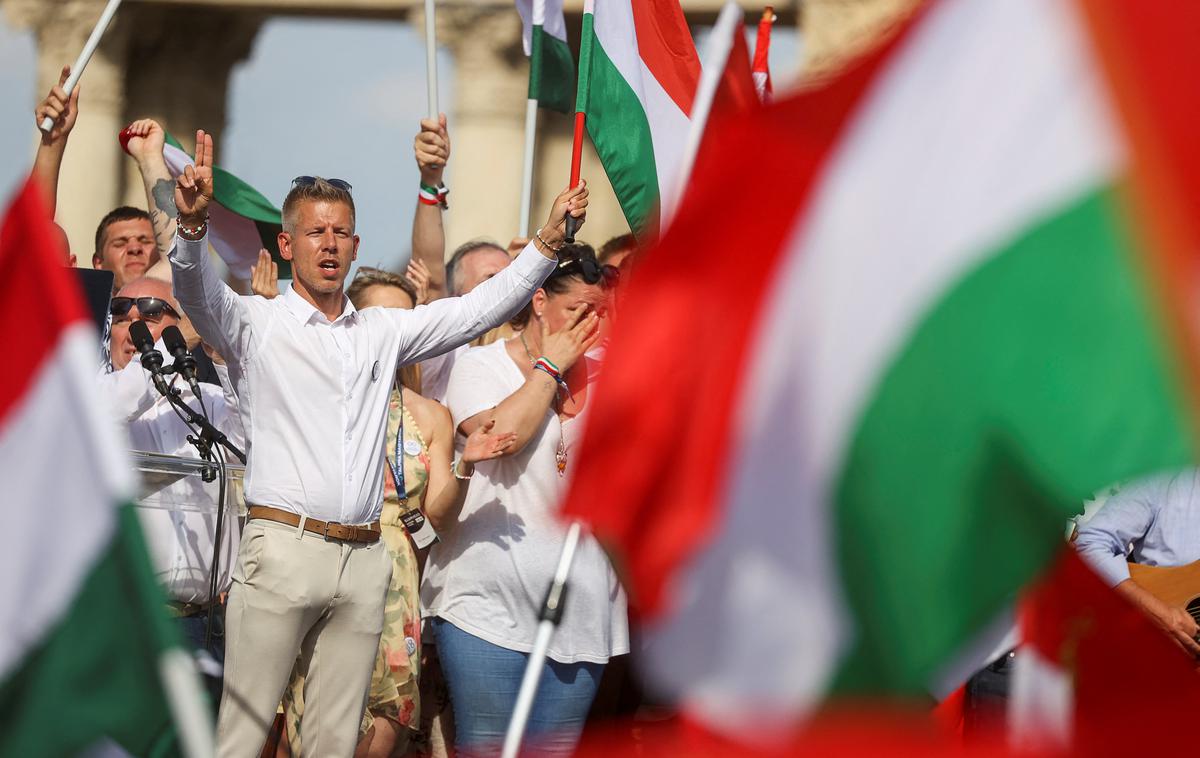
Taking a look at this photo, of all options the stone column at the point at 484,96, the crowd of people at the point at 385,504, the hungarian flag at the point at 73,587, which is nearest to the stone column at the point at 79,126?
the stone column at the point at 484,96

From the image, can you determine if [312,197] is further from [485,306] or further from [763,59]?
[763,59]

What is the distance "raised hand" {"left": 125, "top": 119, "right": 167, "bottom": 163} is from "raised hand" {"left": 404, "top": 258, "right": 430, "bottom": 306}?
5.60 feet

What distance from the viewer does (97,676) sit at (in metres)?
2.90

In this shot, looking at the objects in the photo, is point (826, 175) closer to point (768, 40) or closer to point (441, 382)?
point (768, 40)

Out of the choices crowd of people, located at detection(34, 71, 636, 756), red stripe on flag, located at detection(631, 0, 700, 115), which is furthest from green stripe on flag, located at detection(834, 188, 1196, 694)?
red stripe on flag, located at detection(631, 0, 700, 115)

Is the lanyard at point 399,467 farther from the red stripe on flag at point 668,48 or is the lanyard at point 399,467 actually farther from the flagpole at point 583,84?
the red stripe on flag at point 668,48

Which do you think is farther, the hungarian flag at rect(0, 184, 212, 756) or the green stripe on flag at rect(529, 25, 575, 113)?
the green stripe on flag at rect(529, 25, 575, 113)

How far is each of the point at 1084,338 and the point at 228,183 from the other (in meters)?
5.28

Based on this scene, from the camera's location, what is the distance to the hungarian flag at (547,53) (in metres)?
7.02

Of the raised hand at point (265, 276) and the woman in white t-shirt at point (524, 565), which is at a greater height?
the raised hand at point (265, 276)

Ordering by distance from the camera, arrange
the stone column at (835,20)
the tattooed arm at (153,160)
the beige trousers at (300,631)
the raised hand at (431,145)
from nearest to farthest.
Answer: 1. the beige trousers at (300,631)
2. the tattooed arm at (153,160)
3. the raised hand at (431,145)
4. the stone column at (835,20)

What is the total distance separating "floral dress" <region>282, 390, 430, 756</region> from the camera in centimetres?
589

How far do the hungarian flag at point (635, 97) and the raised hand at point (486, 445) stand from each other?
0.92 meters

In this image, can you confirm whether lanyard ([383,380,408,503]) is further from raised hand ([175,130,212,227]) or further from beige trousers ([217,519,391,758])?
raised hand ([175,130,212,227])
